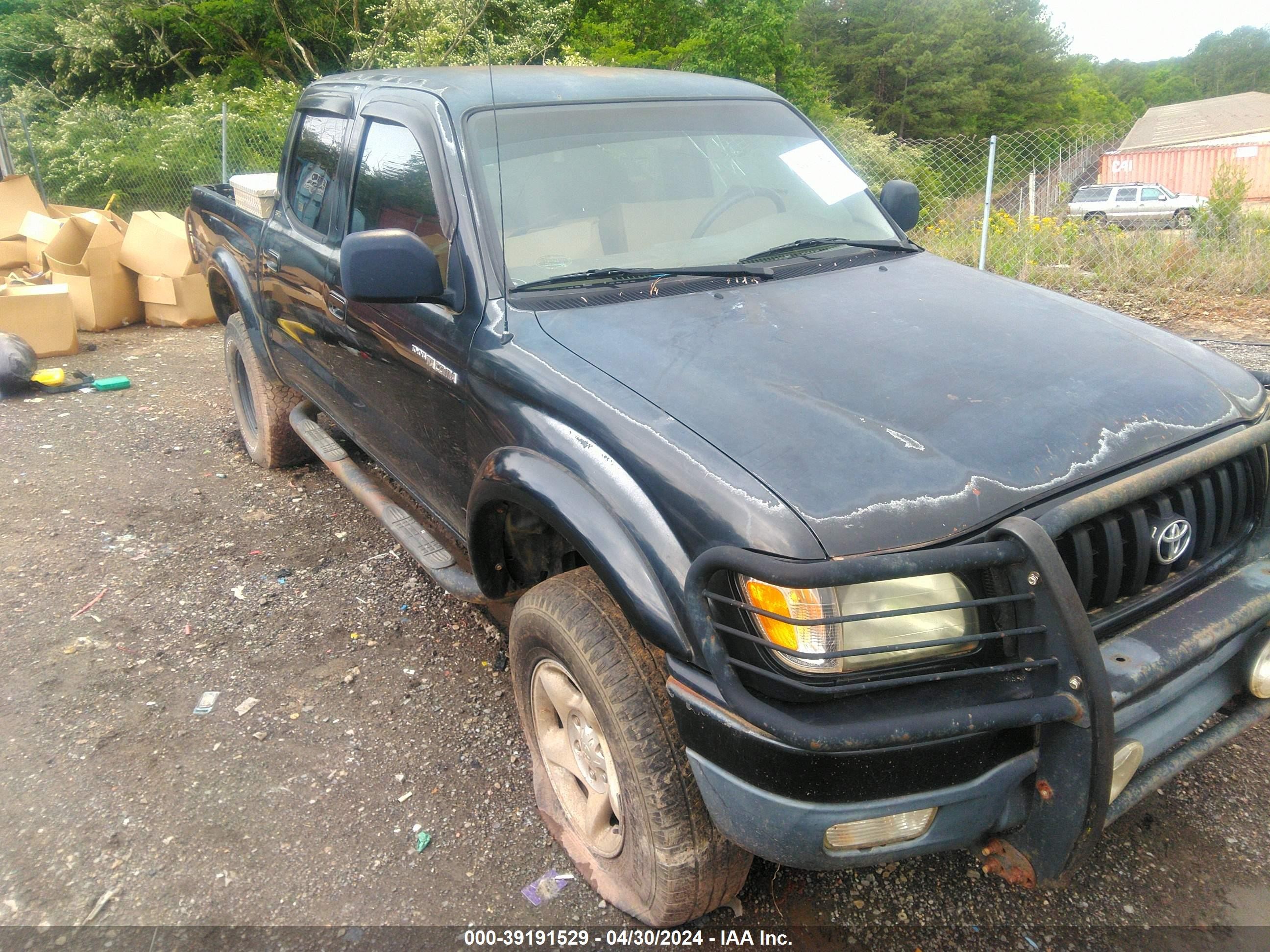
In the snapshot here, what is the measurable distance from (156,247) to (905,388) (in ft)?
27.7

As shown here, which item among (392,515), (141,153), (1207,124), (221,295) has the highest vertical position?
(141,153)

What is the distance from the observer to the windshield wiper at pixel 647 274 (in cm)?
257

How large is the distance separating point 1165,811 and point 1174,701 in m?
0.83

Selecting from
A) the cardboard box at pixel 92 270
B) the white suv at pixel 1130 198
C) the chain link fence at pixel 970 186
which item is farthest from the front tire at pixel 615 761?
the white suv at pixel 1130 198

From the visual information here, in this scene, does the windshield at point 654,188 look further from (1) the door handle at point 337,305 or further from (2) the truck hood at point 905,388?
(1) the door handle at point 337,305

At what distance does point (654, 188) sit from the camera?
286 centimetres

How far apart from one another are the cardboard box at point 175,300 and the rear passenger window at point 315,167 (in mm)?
5293

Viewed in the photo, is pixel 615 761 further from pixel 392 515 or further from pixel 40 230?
pixel 40 230

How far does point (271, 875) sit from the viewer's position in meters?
2.41

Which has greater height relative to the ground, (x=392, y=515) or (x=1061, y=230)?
(x=1061, y=230)

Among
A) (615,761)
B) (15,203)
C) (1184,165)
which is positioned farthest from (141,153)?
(1184,165)

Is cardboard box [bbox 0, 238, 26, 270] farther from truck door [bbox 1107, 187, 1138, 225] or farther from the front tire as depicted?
truck door [bbox 1107, 187, 1138, 225]

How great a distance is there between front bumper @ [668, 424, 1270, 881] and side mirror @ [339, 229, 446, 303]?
49.3 inches

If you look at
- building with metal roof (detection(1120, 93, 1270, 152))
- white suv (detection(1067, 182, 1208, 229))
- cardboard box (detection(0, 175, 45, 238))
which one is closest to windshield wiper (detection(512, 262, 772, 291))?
cardboard box (detection(0, 175, 45, 238))
